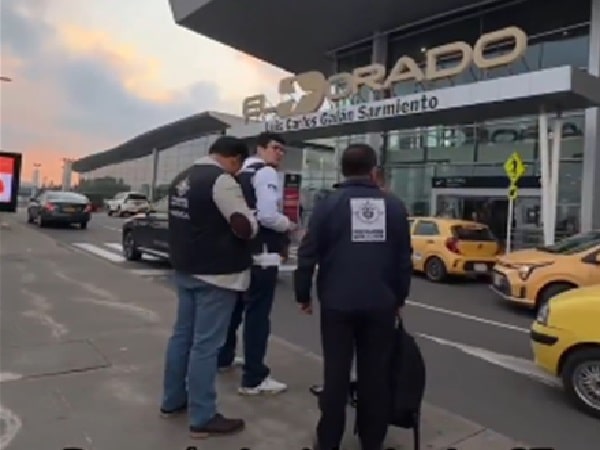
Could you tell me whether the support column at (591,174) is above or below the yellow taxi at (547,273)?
above

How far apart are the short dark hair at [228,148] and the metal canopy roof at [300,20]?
20.4m

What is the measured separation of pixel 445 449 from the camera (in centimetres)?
369

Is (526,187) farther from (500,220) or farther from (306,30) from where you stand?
(306,30)

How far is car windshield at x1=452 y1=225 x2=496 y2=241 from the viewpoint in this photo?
43.7 ft

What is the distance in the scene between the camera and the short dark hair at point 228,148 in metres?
3.88

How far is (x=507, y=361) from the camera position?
20.2ft

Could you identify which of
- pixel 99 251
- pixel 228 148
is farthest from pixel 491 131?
pixel 228 148

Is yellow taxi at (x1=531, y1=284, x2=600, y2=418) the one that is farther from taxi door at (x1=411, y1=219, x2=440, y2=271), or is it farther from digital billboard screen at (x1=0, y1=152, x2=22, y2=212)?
taxi door at (x1=411, y1=219, x2=440, y2=271)

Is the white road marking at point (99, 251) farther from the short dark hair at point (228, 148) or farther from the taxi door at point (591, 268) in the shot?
the short dark hair at point (228, 148)

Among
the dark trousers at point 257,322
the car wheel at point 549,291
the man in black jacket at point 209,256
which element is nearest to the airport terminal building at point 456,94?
the car wheel at point 549,291

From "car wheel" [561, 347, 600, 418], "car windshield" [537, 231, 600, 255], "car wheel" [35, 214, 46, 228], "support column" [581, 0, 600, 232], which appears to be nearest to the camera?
"car wheel" [561, 347, 600, 418]

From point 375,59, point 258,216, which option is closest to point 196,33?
point 375,59

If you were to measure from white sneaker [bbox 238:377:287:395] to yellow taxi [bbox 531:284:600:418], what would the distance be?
7.25ft

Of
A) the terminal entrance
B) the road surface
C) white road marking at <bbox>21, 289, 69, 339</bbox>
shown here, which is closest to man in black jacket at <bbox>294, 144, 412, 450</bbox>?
the road surface
